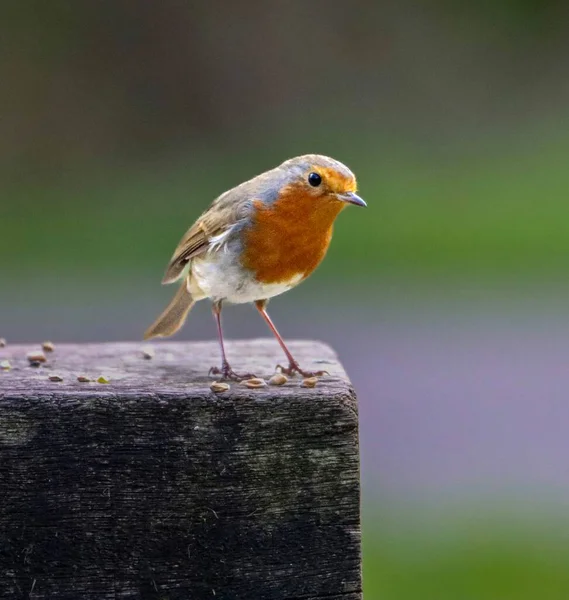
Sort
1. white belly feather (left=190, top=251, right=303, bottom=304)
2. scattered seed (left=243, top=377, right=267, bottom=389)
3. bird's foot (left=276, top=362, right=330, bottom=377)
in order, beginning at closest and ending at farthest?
scattered seed (left=243, top=377, right=267, bottom=389), bird's foot (left=276, top=362, right=330, bottom=377), white belly feather (left=190, top=251, right=303, bottom=304)

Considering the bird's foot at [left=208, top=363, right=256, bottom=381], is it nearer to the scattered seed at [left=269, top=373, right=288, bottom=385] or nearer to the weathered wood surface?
the scattered seed at [left=269, top=373, right=288, bottom=385]

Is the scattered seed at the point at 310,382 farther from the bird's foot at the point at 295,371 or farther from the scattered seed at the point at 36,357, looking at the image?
the scattered seed at the point at 36,357

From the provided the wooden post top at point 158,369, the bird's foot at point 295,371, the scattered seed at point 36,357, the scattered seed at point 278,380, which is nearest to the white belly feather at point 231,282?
the wooden post top at point 158,369

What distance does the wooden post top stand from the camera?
242cm

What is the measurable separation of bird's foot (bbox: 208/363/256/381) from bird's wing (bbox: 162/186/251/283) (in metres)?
0.68

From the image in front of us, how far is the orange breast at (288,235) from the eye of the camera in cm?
351

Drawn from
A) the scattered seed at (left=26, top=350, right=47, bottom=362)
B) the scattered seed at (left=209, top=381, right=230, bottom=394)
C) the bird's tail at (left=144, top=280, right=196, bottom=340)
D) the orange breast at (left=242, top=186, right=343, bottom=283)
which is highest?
the orange breast at (left=242, top=186, right=343, bottom=283)

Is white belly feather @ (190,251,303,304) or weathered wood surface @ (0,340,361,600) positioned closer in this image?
weathered wood surface @ (0,340,361,600)

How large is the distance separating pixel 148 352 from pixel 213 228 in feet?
1.92

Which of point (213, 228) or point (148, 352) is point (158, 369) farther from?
point (213, 228)

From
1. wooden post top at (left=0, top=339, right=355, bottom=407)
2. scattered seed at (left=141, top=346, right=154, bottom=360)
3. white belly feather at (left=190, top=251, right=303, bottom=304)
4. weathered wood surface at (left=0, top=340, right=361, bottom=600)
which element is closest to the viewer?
weathered wood surface at (left=0, top=340, right=361, bottom=600)

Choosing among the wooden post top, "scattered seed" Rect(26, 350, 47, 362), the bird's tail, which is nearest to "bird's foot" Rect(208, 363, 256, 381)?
the wooden post top

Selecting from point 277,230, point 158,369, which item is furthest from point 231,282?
point 158,369

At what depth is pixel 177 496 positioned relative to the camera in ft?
7.64
